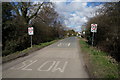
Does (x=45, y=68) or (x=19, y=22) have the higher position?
(x=19, y=22)

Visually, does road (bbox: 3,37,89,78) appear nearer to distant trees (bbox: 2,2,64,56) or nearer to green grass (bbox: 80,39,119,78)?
green grass (bbox: 80,39,119,78)

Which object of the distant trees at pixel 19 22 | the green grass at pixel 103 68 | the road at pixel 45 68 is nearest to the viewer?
the green grass at pixel 103 68

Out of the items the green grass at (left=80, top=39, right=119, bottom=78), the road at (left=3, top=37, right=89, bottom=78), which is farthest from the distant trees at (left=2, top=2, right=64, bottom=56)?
the green grass at (left=80, top=39, right=119, bottom=78)

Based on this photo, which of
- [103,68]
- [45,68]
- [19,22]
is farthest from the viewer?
[19,22]

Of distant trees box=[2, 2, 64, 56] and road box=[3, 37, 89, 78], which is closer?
road box=[3, 37, 89, 78]

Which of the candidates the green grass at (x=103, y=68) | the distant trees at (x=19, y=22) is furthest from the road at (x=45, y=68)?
the distant trees at (x=19, y=22)

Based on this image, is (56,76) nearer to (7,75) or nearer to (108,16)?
(7,75)

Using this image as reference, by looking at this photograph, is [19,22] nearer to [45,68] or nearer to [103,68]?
[45,68]

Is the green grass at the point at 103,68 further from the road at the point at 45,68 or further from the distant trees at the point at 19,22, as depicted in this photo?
the distant trees at the point at 19,22

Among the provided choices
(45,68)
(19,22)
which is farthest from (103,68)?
(19,22)

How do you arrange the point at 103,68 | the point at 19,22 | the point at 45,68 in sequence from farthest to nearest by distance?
1. the point at 19,22
2. the point at 45,68
3. the point at 103,68

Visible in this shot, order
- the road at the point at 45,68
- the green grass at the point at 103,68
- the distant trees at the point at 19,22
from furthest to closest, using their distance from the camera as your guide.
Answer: the distant trees at the point at 19,22, the road at the point at 45,68, the green grass at the point at 103,68

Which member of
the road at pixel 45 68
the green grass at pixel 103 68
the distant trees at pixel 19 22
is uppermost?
the distant trees at pixel 19 22

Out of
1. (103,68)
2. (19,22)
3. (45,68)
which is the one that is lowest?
(45,68)
